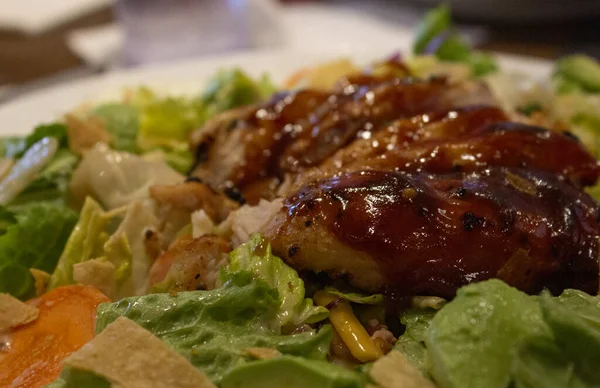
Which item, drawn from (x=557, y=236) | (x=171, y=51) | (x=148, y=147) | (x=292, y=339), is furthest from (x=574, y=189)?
(x=171, y=51)

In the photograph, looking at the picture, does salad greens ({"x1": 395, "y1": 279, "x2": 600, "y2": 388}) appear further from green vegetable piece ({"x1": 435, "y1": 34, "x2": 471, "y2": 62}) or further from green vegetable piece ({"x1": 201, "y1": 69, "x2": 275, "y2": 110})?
green vegetable piece ({"x1": 435, "y1": 34, "x2": 471, "y2": 62})

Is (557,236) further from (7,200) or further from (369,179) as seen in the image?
(7,200)

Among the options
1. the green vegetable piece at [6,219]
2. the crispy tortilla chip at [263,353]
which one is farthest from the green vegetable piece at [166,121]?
the crispy tortilla chip at [263,353]

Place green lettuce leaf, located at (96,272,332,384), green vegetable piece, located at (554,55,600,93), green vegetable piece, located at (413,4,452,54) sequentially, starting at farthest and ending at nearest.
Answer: green vegetable piece, located at (413,4,452,54) → green vegetable piece, located at (554,55,600,93) → green lettuce leaf, located at (96,272,332,384)

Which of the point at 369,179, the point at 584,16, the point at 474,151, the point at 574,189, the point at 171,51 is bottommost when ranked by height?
the point at 584,16

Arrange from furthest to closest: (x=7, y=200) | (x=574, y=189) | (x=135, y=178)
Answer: (x=135, y=178) < (x=7, y=200) < (x=574, y=189)

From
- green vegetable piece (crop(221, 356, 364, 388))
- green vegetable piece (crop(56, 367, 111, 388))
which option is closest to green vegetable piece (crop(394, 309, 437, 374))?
green vegetable piece (crop(221, 356, 364, 388))
